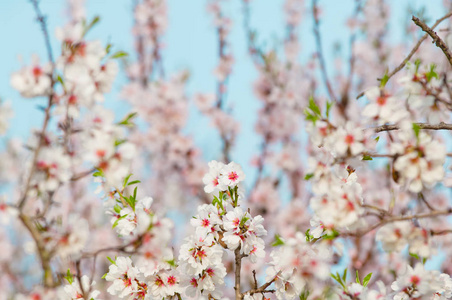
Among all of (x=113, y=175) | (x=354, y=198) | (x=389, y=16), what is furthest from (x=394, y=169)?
(x=389, y=16)

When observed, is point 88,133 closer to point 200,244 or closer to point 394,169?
point 200,244

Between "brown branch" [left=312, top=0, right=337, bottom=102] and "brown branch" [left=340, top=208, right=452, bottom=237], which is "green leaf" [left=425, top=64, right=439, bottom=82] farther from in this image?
"brown branch" [left=312, top=0, right=337, bottom=102]

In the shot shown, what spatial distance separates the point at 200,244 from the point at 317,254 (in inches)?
22.8

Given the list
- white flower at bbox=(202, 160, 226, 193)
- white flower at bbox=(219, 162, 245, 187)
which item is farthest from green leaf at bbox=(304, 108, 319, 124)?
white flower at bbox=(202, 160, 226, 193)

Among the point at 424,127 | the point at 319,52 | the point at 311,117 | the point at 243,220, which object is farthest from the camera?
the point at 319,52

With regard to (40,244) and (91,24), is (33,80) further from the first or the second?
(40,244)

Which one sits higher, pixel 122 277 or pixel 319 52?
pixel 319 52

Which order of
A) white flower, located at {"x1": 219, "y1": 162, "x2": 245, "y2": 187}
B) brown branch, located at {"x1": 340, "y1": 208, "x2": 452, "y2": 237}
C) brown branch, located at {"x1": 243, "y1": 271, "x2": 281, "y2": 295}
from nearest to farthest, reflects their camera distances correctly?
brown branch, located at {"x1": 340, "y1": 208, "x2": 452, "y2": 237}
brown branch, located at {"x1": 243, "y1": 271, "x2": 281, "y2": 295}
white flower, located at {"x1": 219, "y1": 162, "x2": 245, "y2": 187}

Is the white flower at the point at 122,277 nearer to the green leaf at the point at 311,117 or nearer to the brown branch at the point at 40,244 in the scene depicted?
the brown branch at the point at 40,244

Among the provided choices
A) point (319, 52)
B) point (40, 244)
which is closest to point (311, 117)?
point (40, 244)

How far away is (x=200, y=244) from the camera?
1919 millimetres

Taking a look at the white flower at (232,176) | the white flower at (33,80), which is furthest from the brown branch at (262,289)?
the white flower at (33,80)

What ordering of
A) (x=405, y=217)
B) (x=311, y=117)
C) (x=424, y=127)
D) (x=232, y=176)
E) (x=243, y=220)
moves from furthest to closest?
(x=232, y=176) → (x=243, y=220) → (x=424, y=127) → (x=311, y=117) → (x=405, y=217)

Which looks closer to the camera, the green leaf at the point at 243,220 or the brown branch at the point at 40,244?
the brown branch at the point at 40,244
